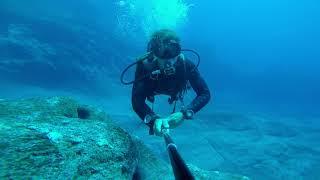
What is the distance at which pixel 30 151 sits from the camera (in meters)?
2.42

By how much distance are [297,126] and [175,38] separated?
17.8 meters

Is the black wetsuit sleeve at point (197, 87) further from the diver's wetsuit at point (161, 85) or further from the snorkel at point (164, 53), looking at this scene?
the snorkel at point (164, 53)

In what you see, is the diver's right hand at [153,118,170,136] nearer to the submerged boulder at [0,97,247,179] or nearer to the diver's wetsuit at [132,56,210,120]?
the submerged boulder at [0,97,247,179]

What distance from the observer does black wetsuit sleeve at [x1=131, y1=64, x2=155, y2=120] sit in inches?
157

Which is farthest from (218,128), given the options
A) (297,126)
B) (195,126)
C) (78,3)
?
(78,3)

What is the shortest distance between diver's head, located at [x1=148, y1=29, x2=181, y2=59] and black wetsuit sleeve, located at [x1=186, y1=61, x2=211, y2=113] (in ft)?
1.07

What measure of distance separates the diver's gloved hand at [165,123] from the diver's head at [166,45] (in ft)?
2.41

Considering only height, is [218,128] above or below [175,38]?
above

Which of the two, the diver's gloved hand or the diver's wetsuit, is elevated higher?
the diver's wetsuit

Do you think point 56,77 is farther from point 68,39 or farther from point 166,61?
point 166,61

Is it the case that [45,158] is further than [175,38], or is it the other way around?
[175,38]

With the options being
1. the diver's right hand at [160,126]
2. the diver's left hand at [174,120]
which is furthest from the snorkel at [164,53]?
the diver's right hand at [160,126]

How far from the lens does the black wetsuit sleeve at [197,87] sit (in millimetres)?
4258

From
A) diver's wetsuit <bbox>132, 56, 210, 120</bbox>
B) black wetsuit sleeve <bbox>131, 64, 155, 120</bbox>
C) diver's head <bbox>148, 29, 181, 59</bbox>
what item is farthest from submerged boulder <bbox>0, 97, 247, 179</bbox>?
diver's head <bbox>148, 29, 181, 59</bbox>
